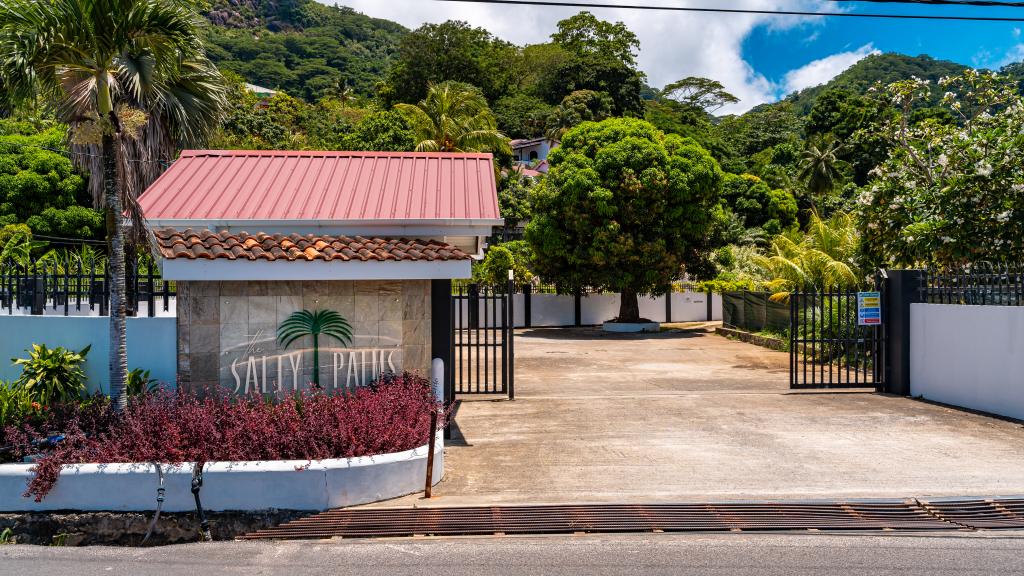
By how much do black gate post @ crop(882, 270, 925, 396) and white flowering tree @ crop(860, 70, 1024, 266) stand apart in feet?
4.77

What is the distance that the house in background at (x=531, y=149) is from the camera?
6050 centimetres

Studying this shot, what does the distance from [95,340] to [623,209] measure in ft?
63.6

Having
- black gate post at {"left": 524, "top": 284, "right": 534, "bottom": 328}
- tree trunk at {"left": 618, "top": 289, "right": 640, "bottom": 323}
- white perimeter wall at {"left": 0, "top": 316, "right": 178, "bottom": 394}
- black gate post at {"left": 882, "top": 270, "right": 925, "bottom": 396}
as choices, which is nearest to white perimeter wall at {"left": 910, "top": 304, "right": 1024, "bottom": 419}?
black gate post at {"left": 882, "top": 270, "right": 925, "bottom": 396}

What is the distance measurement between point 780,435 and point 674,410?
2.24m

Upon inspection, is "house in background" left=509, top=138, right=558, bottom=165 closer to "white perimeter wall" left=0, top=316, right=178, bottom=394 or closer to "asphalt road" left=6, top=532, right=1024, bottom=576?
"white perimeter wall" left=0, top=316, right=178, bottom=394

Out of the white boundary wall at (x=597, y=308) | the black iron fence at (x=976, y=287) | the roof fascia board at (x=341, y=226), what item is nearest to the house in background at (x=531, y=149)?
the white boundary wall at (x=597, y=308)

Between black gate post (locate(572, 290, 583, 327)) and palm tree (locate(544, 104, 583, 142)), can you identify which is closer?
black gate post (locate(572, 290, 583, 327))

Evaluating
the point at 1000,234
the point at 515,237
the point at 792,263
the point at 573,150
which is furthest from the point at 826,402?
the point at 515,237

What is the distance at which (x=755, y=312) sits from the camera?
25.5m

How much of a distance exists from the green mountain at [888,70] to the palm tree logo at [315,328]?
9022 cm

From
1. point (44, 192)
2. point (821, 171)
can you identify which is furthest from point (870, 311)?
point (821, 171)

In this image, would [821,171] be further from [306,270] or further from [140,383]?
[140,383]

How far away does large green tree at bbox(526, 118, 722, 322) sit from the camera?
2656cm

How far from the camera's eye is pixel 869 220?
1755 centimetres
